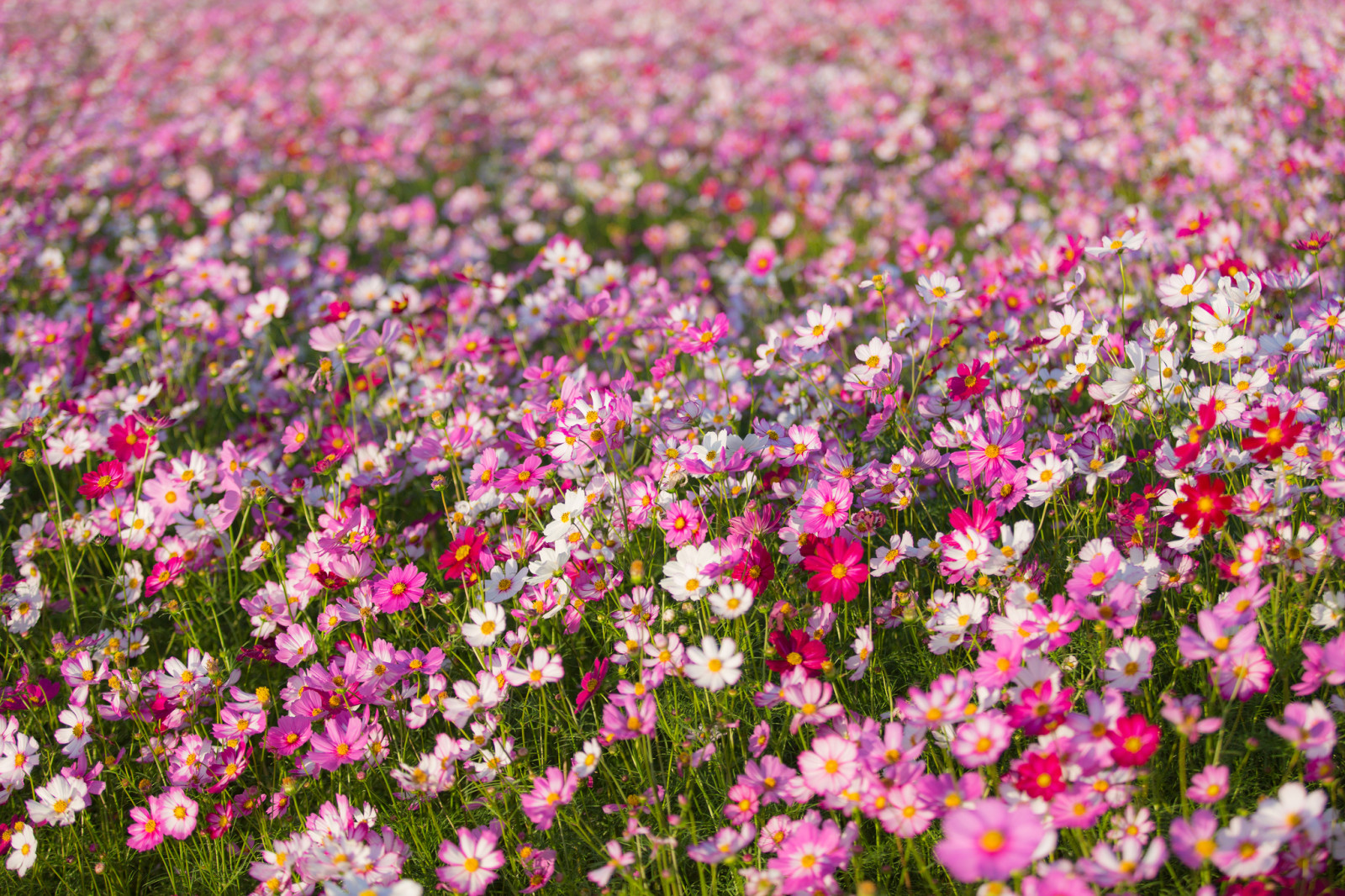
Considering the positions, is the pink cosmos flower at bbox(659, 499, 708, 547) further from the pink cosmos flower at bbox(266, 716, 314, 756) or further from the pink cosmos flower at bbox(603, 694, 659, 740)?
the pink cosmos flower at bbox(266, 716, 314, 756)

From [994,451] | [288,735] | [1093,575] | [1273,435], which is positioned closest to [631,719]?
[288,735]

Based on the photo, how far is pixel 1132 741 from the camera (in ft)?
4.50

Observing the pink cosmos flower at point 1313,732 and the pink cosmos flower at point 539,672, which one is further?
the pink cosmos flower at point 539,672

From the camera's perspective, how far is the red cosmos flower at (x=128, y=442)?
7.94ft

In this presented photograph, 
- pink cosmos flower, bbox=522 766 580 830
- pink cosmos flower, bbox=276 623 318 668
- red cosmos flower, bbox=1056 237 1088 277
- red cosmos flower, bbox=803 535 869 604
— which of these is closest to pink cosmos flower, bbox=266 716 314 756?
pink cosmos flower, bbox=276 623 318 668

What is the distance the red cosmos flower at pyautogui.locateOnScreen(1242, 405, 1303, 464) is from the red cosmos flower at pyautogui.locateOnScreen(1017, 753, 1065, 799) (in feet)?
2.38

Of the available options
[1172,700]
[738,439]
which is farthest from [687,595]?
[1172,700]

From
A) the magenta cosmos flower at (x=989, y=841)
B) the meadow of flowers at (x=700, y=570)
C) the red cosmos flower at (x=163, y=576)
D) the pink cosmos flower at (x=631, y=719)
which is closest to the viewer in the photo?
the magenta cosmos flower at (x=989, y=841)

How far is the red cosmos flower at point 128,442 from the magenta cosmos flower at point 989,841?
2222 mm

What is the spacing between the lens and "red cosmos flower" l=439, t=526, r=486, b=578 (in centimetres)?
198

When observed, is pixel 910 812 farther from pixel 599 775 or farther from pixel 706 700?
pixel 599 775

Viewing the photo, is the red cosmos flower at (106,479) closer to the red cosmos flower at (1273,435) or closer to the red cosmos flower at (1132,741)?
the red cosmos flower at (1132,741)

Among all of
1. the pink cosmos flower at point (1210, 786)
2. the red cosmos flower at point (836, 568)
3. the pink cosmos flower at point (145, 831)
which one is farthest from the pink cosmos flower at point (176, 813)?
→ the pink cosmos flower at point (1210, 786)

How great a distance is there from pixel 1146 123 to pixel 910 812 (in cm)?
506
